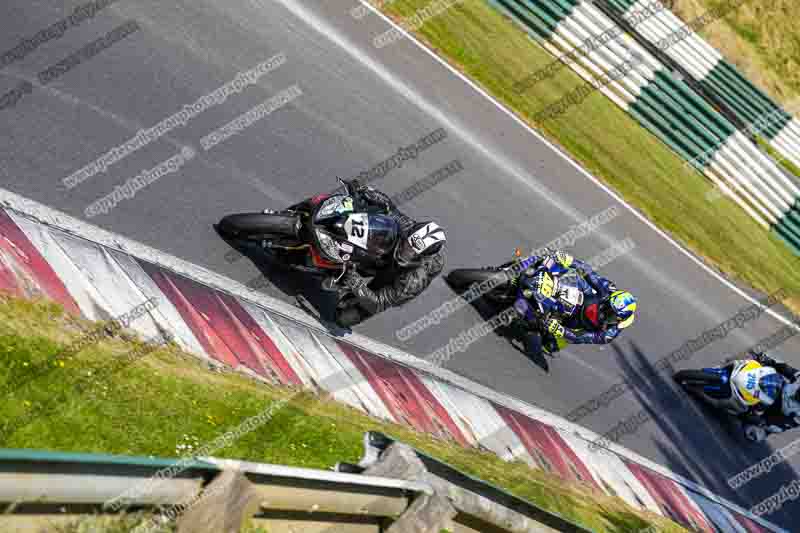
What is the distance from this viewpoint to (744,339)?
17.2 m

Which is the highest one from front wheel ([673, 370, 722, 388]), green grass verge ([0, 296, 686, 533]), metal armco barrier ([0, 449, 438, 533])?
green grass verge ([0, 296, 686, 533])

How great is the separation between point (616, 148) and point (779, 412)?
7.06 meters

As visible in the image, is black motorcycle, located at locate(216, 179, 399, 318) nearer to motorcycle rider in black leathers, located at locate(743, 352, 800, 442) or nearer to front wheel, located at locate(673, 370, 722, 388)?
front wheel, located at locate(673, 370, 722, 388)

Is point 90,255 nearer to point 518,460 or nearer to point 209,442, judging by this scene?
point 209,442

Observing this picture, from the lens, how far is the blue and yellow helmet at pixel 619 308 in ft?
40.1

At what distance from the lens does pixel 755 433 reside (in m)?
14.6

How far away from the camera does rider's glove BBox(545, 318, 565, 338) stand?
39.8 ft

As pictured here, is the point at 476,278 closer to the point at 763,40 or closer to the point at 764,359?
the point at 764,359

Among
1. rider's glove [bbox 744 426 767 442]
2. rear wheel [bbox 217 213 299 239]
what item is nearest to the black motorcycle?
rear wheel [bbox 217 213 299 239]

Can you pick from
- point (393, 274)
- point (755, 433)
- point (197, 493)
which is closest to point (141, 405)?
point (197, 493)

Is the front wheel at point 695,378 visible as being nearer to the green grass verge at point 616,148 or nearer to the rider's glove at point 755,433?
the rider's glove at point 755,433

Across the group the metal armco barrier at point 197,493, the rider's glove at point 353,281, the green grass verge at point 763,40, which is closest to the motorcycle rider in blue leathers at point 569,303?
the rider's glove at point 353,281

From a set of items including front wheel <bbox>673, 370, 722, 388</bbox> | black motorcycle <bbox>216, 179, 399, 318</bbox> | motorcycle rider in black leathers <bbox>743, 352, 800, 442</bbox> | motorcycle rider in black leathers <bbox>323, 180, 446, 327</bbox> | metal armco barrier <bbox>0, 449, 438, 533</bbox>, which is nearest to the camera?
metal armco barrier <bbox>0, 449, 438, 533</bbox>

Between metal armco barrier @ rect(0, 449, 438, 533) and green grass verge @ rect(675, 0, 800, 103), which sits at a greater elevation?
green grass verge @ rect(675, 0, 800, 103)
